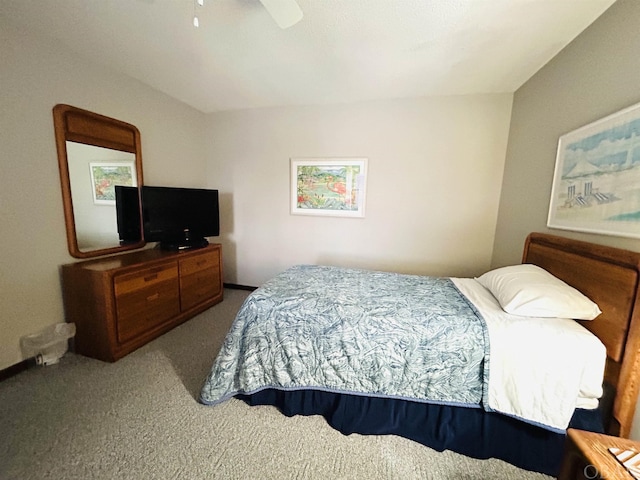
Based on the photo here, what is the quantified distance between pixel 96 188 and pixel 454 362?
3.13m

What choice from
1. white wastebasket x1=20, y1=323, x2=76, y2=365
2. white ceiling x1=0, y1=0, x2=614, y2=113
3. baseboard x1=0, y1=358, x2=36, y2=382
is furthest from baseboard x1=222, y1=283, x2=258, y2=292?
white ceiling x1=0, y1=0, x2=614, y2=113

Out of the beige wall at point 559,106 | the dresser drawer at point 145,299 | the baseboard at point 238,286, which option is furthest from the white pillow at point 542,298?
the baseboard at point 238,286

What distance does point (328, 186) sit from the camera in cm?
311

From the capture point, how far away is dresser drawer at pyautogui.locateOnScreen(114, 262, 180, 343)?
6.49ft

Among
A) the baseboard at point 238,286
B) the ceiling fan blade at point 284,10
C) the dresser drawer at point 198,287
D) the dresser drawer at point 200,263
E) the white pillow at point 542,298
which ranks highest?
the ceiling fan blade at point 284,10

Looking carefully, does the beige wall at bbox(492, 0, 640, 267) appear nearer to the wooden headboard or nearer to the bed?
the wooden headboard

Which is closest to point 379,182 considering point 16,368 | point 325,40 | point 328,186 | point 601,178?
point 328,186

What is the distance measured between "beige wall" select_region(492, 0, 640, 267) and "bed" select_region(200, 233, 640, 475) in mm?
431

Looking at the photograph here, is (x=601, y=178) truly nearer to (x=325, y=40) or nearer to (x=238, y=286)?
(x=325, y=40)

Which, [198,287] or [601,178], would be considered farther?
[198,287]

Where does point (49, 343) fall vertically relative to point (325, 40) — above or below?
below

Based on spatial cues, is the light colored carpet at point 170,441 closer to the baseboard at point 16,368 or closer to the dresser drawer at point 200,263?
the baseboard at point 16,368

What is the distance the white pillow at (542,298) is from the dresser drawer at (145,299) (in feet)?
8.95

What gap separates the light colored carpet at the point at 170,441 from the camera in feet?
3.92
